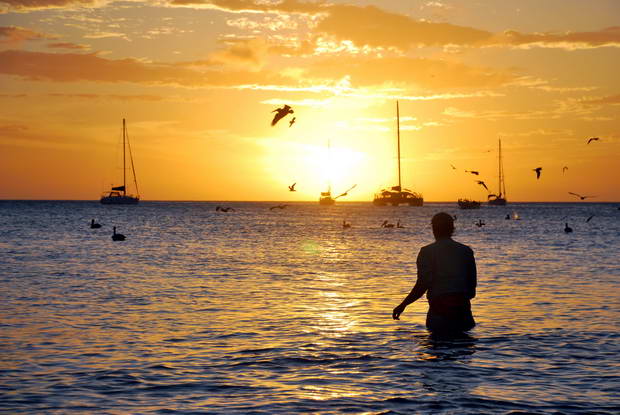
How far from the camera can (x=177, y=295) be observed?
2397 cm

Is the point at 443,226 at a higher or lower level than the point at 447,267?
higher

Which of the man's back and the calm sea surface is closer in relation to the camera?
the calm sea surface

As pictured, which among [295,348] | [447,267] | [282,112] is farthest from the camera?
[282,112]

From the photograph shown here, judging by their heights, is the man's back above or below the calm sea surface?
above

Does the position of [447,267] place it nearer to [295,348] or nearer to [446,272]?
[446,272]

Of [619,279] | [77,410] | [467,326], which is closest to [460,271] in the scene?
[467,326]

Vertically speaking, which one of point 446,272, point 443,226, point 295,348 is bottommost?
point 295,348

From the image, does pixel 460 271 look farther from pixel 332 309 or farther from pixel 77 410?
pixel 332 309

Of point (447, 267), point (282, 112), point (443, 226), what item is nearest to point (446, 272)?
point (447, 267)

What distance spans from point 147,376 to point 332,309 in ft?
30.2

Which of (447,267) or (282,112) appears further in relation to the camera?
(282,112)

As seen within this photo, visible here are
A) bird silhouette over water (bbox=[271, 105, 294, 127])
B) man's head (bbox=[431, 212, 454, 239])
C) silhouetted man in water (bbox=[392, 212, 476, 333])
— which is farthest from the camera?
bird silhouette over water (bbox=[271, 105, 294, 127])

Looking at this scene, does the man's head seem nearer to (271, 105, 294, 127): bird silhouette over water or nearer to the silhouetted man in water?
the silhouetted man in water

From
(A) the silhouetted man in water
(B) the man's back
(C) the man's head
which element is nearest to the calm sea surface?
(A) the silhouetted man in water
